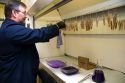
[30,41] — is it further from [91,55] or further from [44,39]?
[91,55]

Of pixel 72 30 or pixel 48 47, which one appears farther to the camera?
pixel 48 47

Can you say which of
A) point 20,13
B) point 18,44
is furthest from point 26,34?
point 20,13

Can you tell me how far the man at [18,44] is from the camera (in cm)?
115

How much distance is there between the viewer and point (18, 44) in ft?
4.00

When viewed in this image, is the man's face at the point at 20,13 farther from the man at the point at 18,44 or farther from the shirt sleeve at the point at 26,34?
the shirt sleeve at the point at 26,34

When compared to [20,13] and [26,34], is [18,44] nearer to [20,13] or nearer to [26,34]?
[26,34]

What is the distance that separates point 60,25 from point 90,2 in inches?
16.6

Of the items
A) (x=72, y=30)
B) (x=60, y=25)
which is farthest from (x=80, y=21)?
(x=60, y=25)

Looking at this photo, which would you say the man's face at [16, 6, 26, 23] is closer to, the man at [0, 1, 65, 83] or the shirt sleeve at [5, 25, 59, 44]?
the man at [0, 1, 65, 83]

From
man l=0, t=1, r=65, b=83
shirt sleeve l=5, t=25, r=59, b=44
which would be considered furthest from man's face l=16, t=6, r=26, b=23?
shirt sleeve l=5, t=25, r=59, b=44

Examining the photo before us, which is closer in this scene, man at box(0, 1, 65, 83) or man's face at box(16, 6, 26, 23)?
man at box(0, 1, 65, 83)

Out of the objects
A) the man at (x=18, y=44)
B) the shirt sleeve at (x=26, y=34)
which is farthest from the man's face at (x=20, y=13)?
the shirt sleeve at (x=26, y=34)

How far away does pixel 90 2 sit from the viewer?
4.64 feet

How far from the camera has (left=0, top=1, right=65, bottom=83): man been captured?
3.77 feet
